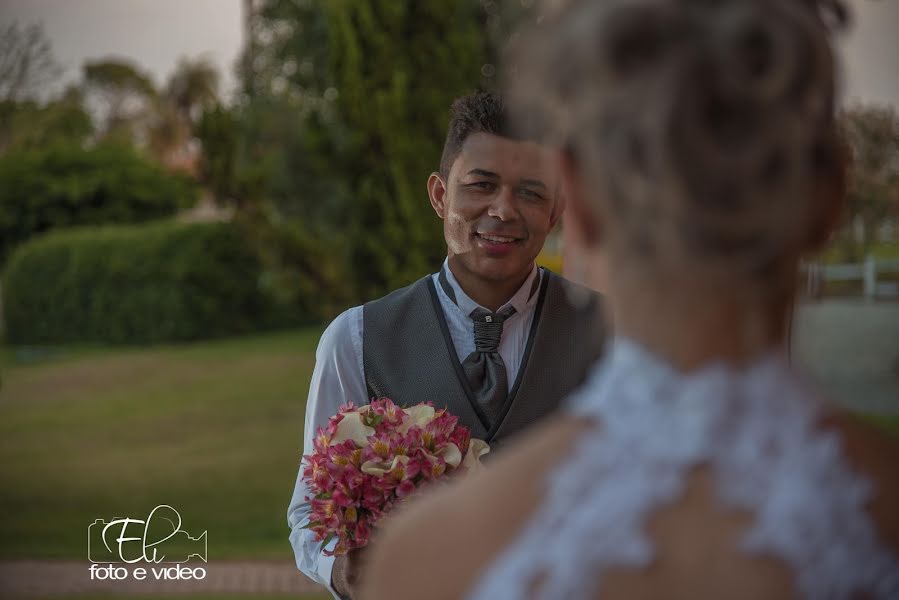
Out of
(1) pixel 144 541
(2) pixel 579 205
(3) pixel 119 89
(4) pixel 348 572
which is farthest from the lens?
(3) pixel 119 89

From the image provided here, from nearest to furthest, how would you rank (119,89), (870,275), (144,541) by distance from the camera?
(144,541) < (870,275) < (119,89)

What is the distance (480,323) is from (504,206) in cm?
34

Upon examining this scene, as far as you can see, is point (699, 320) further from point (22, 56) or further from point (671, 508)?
point (22, 56)

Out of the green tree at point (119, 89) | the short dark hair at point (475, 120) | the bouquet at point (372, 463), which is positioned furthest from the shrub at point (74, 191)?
the green tree at point (119, 89)

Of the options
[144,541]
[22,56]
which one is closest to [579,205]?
[144,541]

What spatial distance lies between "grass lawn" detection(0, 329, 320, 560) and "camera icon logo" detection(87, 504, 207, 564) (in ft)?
0.38

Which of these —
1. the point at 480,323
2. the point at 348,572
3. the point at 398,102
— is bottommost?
the point at 348,572

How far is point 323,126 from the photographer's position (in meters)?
11.4

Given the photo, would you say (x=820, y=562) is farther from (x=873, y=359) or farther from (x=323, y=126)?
(x=873, y=359)

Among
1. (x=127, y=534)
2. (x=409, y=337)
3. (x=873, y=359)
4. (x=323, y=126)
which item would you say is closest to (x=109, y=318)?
(x=323, y=126)

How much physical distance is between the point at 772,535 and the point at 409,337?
6.11 feet

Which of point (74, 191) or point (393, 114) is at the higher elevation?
point (393, 114)

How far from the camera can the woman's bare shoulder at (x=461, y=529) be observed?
3.49 feet

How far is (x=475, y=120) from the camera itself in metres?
2.88
